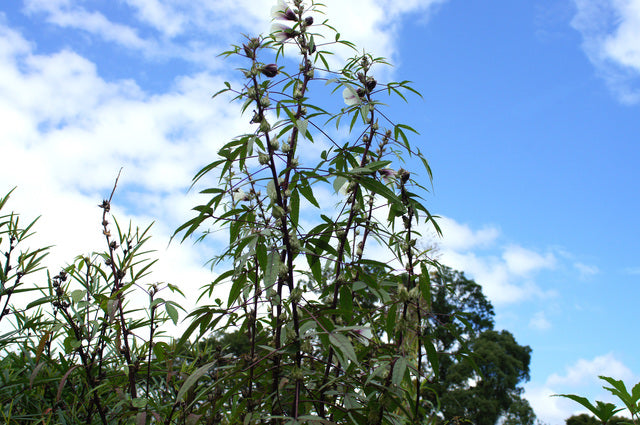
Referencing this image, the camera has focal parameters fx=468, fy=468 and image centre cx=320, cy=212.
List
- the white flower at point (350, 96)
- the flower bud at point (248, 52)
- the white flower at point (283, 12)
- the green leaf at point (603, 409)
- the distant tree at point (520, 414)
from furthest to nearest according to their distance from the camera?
1. the distant tree at point (520, 414)
2. the white flower at point (283, 12)
3. the white flower at point (350, 96)
4. the flower bud at point (248, 52)
5. the green leaf at point (603, 409)

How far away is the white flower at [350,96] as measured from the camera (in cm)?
117

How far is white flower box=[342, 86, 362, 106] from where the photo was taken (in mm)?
1170

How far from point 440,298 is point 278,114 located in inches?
620

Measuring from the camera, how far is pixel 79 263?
126cm

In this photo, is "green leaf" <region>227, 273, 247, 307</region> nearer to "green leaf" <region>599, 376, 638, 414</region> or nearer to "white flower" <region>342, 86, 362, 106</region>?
"white flower" <region>342, 86, 362, 106</region>

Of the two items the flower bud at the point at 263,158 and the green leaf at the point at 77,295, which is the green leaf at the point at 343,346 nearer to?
the flower bud at the point at 263,158

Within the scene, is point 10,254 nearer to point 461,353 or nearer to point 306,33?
point 306,33

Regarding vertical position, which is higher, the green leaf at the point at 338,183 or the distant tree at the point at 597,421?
the green leaf at the point at 338,183

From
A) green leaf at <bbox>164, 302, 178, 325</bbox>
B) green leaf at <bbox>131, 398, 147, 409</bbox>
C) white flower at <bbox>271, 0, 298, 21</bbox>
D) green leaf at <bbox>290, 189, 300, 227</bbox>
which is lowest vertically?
green leaf at <bbox>131, 398, 147, 409</bbox>

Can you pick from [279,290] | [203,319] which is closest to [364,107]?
[279,290]

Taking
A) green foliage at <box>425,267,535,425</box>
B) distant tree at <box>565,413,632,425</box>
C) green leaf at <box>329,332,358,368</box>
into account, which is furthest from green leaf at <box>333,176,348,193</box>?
green foliage at <box>425,267,535,425</box>

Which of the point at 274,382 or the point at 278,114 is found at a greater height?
the point at 278,114

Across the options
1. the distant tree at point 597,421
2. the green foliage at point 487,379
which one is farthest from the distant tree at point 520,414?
the distant tree at point 597,421

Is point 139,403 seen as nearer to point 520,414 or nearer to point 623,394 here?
point 623,394
